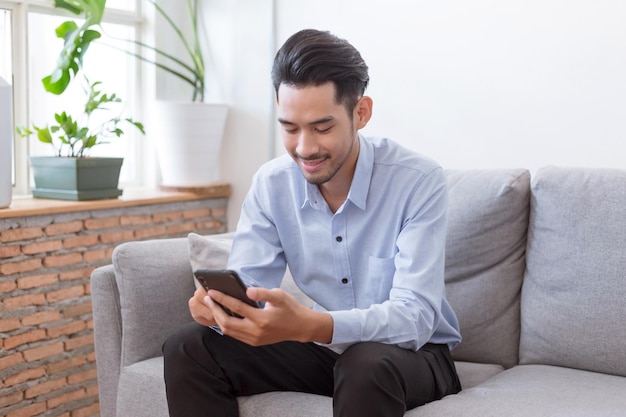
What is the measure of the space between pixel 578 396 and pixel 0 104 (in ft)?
6.09

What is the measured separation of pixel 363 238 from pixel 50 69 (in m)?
1.72

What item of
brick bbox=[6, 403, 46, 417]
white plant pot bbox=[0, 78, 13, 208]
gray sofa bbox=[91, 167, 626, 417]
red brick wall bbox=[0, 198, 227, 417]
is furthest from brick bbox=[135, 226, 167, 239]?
gray sofa bbox=[91, 167, 626, 417]

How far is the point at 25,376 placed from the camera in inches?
105

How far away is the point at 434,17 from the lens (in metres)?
2.91

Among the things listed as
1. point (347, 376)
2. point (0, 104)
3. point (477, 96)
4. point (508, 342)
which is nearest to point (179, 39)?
point (0, 104)

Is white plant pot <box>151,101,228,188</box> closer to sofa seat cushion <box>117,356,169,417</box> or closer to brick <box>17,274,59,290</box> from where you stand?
brick <box>17,274,59,290</box>

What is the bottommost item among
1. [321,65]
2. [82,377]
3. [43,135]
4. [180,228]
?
[82,377]

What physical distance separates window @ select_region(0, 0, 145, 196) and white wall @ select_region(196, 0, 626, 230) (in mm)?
562

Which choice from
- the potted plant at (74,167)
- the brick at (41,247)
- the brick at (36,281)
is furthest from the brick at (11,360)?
the potted plant at (74,167)

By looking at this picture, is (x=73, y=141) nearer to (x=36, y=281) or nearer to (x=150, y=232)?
(x=150, y=232)

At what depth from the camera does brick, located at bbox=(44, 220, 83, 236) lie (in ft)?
9.04

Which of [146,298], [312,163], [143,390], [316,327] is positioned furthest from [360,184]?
[143,390]

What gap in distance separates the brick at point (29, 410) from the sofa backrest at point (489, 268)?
4.52 ft

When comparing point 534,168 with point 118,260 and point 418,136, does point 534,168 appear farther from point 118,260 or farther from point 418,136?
point 118,260
